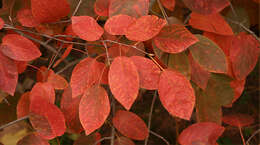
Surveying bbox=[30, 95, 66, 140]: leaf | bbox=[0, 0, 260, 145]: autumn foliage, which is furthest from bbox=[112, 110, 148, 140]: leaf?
bbox=[30, 95, 66, 140]: leaf

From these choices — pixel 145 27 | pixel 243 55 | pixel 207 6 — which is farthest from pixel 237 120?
Answer: pixel 145 27

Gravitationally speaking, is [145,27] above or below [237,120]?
above

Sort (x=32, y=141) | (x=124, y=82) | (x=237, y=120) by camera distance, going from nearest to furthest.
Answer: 1. (x=124, y=82)
2. (x=32, y=141)
3. (x=237, y=120)

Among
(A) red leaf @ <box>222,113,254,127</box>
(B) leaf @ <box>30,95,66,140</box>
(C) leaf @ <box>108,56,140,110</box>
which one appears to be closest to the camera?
(C) leaf @ <box>108,56,140,110</box>

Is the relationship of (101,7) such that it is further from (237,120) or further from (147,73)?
(237,120)

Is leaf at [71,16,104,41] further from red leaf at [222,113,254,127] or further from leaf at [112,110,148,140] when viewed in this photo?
red leaf at [222,113,254,127]

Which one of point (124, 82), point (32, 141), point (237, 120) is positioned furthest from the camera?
point (237, 120)

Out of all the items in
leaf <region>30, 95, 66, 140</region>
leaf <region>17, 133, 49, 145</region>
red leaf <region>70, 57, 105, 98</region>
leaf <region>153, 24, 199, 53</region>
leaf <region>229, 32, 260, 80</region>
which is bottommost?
leaf <region>17, 133, 49, 145</region>
